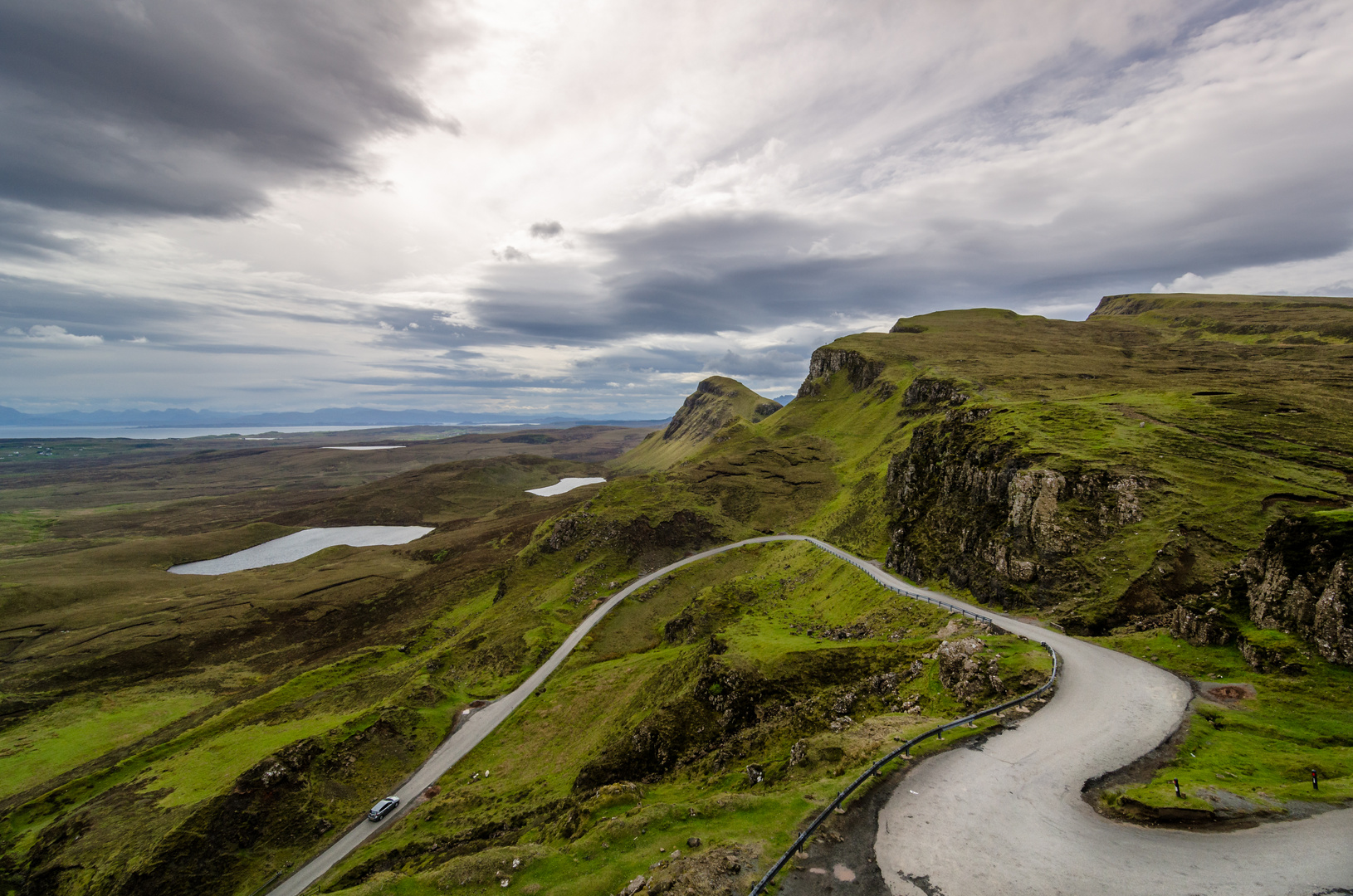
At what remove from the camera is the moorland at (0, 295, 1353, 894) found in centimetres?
2552

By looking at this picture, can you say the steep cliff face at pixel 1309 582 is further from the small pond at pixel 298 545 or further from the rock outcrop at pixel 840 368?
the small pond at pixel 298 545

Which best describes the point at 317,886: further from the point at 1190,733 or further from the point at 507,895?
the point at 1190,733

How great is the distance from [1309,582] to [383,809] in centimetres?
6972

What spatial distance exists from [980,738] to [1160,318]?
24012 cm

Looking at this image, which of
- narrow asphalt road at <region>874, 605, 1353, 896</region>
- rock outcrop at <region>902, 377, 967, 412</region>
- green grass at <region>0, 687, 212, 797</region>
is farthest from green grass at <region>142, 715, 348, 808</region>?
rock outcrop at <region>902, 377, 967, 412</region>

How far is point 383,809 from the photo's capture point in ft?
141

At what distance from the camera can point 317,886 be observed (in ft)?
119

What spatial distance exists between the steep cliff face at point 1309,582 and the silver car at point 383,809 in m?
67.4

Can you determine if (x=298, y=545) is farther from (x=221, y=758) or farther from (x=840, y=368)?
(x=840, y=368)

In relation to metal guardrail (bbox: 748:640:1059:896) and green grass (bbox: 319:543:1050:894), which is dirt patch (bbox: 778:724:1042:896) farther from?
green grass (bbox: 319:543:1050:894)

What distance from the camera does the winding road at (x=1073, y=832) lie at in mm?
15219

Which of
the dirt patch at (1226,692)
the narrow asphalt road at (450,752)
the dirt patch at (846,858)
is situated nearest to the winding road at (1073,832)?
the dirt patch at (846,858)

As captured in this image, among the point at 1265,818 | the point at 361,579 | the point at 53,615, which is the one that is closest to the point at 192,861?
the point at 1265,818

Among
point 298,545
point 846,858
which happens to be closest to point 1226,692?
point 846,858
